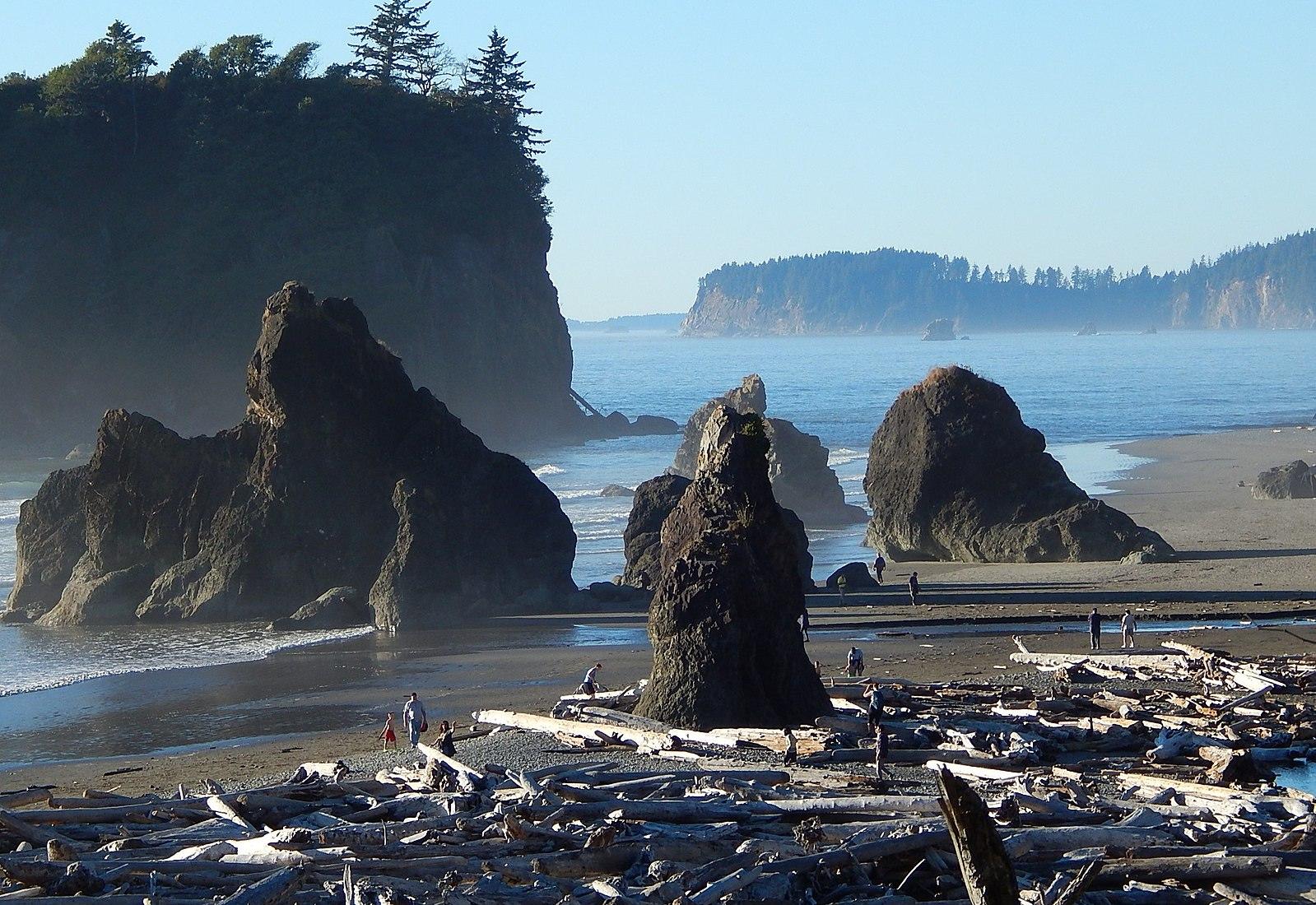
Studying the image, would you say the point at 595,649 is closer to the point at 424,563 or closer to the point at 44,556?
the point at 424,563

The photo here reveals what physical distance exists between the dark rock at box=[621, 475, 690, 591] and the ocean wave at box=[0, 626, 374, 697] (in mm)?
6841

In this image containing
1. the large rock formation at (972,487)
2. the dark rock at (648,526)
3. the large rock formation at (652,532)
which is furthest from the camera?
the large rock formation at (972,487)

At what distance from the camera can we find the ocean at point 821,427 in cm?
2955

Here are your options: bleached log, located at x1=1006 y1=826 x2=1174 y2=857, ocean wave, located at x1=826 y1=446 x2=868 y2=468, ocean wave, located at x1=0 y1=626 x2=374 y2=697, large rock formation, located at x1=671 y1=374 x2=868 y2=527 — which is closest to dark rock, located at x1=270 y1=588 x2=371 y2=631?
ocean wave, located at x1=0 y1=626 x2=374 y2=697

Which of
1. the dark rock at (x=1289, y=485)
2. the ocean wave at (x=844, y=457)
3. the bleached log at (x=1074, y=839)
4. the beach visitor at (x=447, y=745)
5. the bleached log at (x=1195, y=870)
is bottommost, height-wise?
the ocean wave at (x=844, y=457)

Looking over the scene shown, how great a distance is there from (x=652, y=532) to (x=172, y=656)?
483 inches

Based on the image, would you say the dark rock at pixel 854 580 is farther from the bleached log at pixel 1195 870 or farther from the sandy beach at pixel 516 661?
the bleached log at pixel 1195 870

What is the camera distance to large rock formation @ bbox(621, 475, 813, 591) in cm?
3488

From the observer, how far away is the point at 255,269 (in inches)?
3617

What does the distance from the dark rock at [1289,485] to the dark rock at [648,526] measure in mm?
22297

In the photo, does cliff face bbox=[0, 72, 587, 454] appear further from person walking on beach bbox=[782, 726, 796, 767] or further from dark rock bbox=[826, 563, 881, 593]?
person walking on beach bbox=[782, 726, 796, 767]

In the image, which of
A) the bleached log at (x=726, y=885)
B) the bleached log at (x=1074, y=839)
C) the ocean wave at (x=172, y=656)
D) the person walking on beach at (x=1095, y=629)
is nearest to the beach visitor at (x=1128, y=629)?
the person walking on beach at (x=1095, y=629)

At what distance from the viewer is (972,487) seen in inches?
1555

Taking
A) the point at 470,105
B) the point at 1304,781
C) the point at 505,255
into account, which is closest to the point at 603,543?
the point at 1304,781
